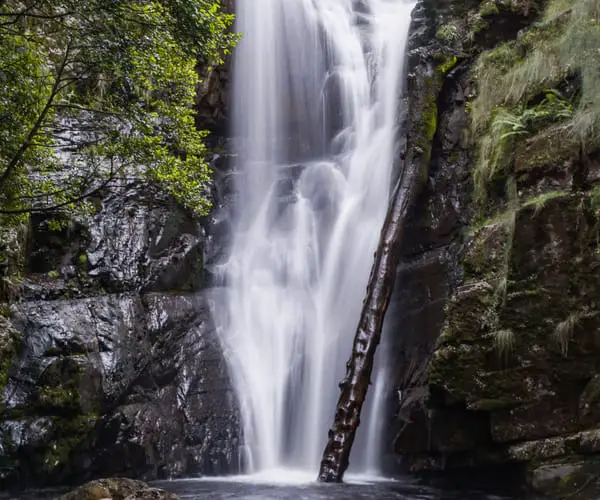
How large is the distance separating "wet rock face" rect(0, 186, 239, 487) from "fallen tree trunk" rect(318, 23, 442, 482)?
2.41m

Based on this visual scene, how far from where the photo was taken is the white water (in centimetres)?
1086

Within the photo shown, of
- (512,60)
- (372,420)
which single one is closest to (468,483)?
(372,420)

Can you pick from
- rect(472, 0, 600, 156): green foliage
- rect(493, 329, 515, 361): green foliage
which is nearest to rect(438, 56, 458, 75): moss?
rect(472, 0, 600, 156): green foliage

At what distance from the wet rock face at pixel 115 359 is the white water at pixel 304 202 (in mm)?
738

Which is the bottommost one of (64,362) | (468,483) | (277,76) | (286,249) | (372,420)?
(468,483)

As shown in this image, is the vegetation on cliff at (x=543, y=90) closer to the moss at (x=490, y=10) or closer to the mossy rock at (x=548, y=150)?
the mossy rock at (x=548, y=150)

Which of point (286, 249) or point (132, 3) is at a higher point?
point (132, 3)

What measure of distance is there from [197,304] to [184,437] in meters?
2.64

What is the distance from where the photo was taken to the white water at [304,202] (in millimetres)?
10859

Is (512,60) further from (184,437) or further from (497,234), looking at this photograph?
(184,437)

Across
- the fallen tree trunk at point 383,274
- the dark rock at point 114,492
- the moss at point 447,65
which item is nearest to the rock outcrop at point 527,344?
the fallen tree trunk at point 383,274

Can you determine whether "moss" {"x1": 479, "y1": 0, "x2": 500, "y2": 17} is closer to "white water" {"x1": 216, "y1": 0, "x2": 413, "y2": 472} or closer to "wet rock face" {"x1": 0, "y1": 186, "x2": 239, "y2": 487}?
"white water" {"x1": 216, "y1": 0, "x2": 413, "y2": 472}

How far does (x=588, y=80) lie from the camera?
7.80 metres

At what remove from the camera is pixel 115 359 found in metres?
10.0
